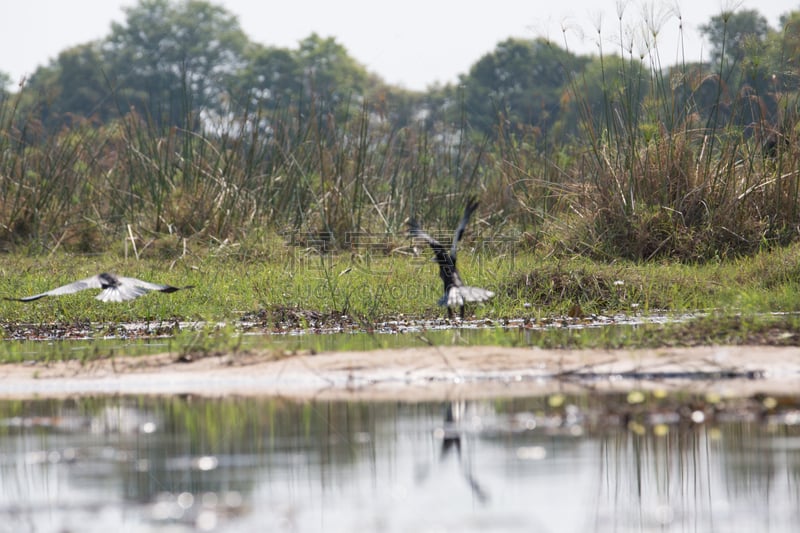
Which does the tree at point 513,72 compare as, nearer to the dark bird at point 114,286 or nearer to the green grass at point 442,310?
the green grass at point 442,310

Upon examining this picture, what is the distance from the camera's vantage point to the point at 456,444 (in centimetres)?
392

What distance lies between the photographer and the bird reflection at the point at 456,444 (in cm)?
327

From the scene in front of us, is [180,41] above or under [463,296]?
above

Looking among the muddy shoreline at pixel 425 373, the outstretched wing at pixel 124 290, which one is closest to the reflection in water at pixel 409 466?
the muddy shoreline at pixel 425 373

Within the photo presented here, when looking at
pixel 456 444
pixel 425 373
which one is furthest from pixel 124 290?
pixel 456 444

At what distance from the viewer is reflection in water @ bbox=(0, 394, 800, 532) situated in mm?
3016

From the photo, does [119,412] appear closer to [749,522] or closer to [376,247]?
[749,522]

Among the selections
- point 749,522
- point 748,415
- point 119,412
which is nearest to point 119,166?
point 119,412

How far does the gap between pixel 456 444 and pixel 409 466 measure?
0.35 meters

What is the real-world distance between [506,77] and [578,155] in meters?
33.6

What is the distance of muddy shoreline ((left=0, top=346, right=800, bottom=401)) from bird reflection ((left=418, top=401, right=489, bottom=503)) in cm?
29

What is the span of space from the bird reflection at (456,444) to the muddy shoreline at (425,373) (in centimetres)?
29

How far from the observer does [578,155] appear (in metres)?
12.5

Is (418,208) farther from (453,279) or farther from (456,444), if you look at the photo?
(456,444)
